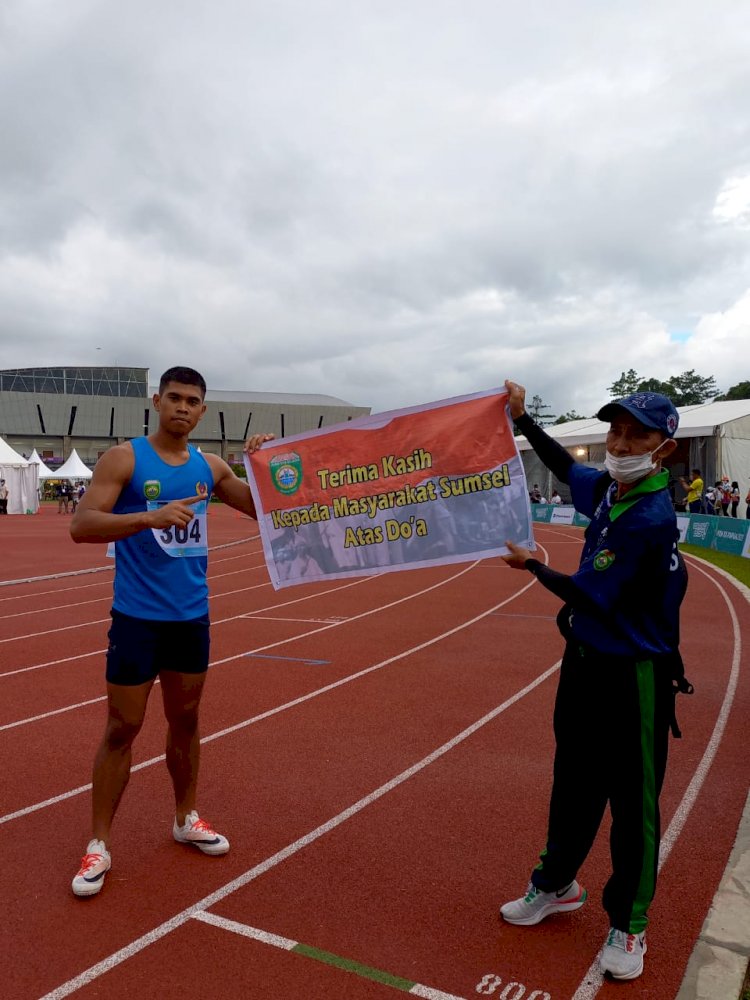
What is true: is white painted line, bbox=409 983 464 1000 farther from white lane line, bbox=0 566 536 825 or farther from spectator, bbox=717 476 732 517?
spectator, bbox=717 476 732 517

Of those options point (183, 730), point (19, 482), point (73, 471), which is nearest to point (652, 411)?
point (183, 730)

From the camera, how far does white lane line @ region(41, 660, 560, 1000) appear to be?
255cm

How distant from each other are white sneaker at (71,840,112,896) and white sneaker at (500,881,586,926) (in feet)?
5.45

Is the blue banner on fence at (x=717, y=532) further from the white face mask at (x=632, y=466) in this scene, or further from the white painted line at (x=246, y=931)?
the white painted line at (x=246, y=931)

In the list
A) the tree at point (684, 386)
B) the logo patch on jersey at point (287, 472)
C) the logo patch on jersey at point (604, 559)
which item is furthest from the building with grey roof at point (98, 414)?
the logo patch on jersey at point (604, 559)

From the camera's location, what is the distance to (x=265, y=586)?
41.9ft

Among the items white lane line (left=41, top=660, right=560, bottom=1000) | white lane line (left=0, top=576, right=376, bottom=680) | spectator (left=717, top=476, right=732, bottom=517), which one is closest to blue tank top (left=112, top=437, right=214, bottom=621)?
white lane line (left=41, top=660, right=560, bottom=1000)

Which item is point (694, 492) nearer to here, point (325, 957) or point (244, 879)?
point (244, 879)

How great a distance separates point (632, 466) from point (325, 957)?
2.07m

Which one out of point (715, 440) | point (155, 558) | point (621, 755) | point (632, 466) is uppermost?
point (715, 440)

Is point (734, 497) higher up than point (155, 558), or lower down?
lower down

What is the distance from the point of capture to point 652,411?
8.40 feet

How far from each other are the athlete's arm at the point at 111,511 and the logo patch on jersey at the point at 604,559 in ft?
5.21

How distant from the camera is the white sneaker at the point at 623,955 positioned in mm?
2535
